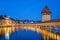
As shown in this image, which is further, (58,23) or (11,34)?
(11,34)

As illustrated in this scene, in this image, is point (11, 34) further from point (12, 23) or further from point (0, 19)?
point (12, 23)

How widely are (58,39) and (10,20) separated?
3.42 meters

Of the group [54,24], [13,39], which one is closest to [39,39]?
[13,39]

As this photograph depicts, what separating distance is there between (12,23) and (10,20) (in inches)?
19.3

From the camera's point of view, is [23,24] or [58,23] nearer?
[58,23]

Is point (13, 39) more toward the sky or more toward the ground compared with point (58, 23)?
more toward the ground

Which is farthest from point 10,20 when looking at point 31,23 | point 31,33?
point 31,33

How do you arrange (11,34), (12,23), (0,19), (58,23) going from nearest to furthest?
(58,23) < (12,23) < (0,19) < (11,34)

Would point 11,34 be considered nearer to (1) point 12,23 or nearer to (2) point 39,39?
(2) point 39,39

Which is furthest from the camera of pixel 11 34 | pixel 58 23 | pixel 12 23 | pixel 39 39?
pixel 11 34

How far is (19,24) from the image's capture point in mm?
8398

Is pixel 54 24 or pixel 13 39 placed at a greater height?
pixel 54 24

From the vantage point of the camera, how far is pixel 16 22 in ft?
28.6

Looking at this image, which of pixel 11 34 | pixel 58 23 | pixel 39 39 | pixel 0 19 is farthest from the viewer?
pixel 11 34
